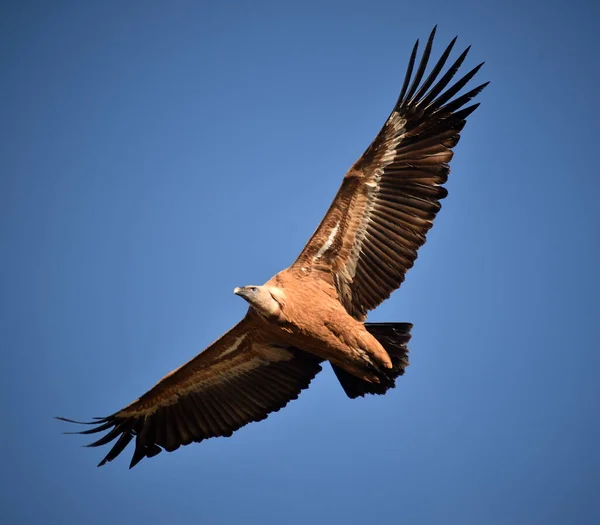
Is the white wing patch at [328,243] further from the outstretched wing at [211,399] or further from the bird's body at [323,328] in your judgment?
the outstretched wing at [211,399]

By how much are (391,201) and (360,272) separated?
2.99ft

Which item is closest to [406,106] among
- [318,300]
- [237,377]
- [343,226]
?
[343,226]

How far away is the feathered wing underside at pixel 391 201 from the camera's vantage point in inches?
355

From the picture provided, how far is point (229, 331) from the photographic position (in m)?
9.40

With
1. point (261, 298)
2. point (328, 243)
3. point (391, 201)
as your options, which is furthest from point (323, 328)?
point (391, 201)

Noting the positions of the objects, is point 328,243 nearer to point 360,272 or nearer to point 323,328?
point 360,272

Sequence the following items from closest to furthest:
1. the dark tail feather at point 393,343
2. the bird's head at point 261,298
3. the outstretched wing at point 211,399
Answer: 1. the bird's head at point 261,298
2. the dark tail feather at point 393,343
3. the outstretched wing at point 211,399

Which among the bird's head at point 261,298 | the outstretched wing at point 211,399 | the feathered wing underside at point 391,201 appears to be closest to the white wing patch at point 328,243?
the feathered wing underside at point 391,201

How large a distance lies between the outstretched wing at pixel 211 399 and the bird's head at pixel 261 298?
1322 millimetres

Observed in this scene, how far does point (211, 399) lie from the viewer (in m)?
10.2

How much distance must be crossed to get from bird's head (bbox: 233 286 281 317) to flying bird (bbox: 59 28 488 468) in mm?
11

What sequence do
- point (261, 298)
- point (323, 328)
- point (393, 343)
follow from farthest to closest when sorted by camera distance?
point (393, 343) → point (323, 328) → point (261, 298)

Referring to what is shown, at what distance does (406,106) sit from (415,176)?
82 cm

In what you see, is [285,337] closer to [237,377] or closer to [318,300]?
[318,300]
